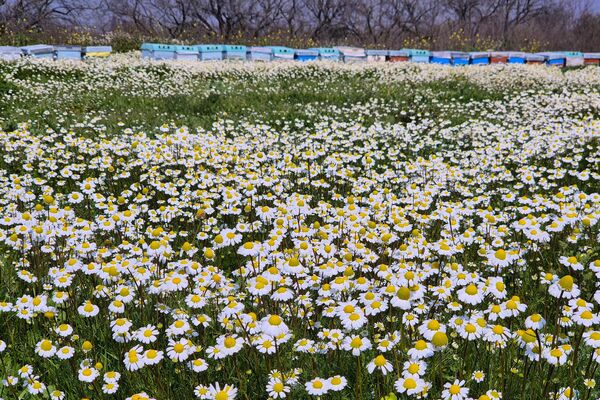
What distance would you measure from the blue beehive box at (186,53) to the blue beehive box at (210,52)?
0.26 metres

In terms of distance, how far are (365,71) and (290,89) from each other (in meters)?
5.90

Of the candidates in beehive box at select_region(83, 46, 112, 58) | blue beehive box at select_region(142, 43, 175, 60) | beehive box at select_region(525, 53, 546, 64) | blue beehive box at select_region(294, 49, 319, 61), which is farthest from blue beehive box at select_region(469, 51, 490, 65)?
beehive box at select_region(83, 46, 112, 58)

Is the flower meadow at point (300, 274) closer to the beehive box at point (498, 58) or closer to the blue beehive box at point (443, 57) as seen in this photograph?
the blue beehive box at point (443, 57)

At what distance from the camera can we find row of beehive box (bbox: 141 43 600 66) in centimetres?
2419

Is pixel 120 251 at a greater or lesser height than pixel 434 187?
lesser

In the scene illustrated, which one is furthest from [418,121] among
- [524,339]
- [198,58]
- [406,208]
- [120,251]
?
[198,58]

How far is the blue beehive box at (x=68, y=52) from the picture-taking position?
21605mm

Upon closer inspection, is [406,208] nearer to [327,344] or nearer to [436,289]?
[436,289]

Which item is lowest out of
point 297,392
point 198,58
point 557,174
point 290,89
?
point 297,392

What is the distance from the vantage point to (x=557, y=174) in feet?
19.4

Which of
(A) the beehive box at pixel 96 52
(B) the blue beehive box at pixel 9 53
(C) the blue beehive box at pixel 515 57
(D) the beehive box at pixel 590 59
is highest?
(D) the beehive box at pixel 590 59

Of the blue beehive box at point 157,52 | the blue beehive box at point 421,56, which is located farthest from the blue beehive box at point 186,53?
the blue beehive box at point 421,56

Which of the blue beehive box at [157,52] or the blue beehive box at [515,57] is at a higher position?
the blue beehive box at [515,57]

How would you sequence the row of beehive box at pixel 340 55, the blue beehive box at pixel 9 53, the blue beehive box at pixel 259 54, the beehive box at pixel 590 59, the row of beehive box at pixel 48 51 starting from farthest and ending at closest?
the beehive box at pixel 590 59 → the blue beehive box at pixel 259 54 → the row of beehive box at pixel 340 55 → the row of beehive box at pixel 48 51 → the blue beehive box at pixel 9 53
